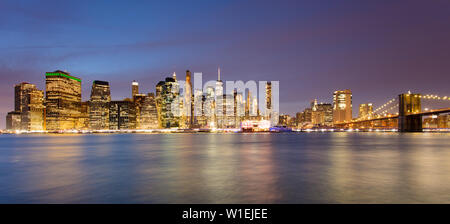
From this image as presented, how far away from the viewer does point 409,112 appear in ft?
360

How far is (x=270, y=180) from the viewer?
49.2 feet

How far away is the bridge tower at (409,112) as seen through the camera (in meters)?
109

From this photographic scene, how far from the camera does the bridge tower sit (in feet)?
359

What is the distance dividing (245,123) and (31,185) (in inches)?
6869
